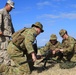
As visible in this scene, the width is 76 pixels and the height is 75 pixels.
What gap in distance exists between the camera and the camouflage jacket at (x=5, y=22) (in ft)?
32.8

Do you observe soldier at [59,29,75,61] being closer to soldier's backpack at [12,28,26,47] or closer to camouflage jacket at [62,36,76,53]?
camouflage jacket at [62,36,76,53]

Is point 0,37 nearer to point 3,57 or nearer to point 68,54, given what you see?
point 3,57

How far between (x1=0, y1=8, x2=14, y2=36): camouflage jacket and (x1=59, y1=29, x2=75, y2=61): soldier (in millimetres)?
2167

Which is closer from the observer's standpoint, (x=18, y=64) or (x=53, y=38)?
(x=18, y=64)

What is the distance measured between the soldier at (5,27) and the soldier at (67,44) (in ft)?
7.25

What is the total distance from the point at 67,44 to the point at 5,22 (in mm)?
2613

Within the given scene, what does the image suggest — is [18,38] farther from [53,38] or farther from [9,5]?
[53,38]

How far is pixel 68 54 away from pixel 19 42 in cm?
299

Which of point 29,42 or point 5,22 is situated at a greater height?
point 5,22

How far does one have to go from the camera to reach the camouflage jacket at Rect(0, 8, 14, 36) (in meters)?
9.98

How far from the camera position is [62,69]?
29.4ft

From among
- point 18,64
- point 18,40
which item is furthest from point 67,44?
point 18,40

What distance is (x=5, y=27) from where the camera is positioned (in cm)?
1016

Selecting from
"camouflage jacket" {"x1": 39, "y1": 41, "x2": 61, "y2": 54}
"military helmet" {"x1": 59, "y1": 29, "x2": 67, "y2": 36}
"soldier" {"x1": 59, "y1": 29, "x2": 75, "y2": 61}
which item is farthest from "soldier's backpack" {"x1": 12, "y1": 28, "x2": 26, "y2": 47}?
"camouflage jacket" {"x1": 39, "y1": 41, "x2": 61, "y2": 54}
